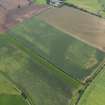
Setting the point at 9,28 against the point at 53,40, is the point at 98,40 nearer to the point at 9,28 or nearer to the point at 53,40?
Answer: the point at 53,40

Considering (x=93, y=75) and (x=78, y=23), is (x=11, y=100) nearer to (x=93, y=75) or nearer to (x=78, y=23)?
(x=93, y=75)

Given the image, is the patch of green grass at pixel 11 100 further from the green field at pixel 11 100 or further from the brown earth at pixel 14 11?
the brown earth at pixel 14 11

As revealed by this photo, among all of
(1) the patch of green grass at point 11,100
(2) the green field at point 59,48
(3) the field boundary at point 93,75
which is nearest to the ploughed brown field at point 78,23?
(2) the green field at point 59,48

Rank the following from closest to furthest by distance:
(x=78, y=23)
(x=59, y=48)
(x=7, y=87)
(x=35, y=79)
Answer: (x=7, y=87)
(x=35, y=79)
(x=59, y=48)
(x=78, y=23)

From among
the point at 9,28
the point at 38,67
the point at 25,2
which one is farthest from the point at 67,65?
the point at 25,2

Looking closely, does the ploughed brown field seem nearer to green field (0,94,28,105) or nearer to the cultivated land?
the cultivated land

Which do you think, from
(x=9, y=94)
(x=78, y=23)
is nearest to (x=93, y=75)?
(x=9, y=94)
